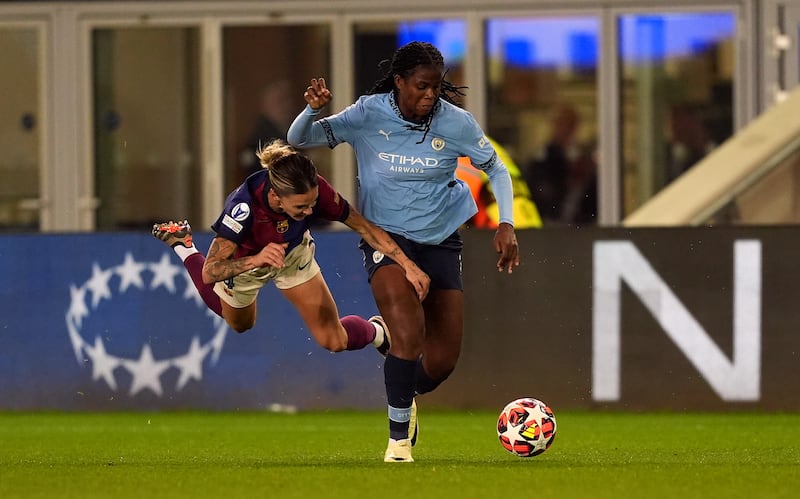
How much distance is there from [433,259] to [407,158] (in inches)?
20.4

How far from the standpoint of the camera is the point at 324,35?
15.9 m

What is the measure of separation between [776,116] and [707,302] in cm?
277

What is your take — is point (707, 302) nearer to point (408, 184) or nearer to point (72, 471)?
point (408, 184)

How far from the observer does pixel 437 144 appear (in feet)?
25.7

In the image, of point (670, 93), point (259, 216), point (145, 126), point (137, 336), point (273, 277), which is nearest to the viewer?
point (259, 216)

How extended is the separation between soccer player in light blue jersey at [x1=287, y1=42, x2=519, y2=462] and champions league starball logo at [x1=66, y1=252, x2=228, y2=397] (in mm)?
3655

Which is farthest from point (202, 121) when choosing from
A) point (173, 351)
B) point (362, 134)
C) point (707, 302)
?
point (362, 134)

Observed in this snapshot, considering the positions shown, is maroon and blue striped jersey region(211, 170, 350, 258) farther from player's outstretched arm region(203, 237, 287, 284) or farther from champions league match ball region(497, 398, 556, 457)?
champions league match ball region(497, 398, 556, 457)

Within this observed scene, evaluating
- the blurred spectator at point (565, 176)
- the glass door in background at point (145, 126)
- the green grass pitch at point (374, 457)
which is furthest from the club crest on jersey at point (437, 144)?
the glass door in background at point (145, 126)

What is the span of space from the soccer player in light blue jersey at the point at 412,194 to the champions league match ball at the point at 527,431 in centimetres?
43

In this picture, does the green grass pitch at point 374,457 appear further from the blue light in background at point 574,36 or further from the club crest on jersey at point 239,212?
the blue light in background at point 574,36

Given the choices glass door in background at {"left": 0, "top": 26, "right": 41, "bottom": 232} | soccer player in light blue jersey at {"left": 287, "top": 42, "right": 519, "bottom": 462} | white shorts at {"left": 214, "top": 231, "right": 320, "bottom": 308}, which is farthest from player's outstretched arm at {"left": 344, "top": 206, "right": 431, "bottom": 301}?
glass door in background at {"left": 0, "top": 26, "right": 41, "bottom": 232}

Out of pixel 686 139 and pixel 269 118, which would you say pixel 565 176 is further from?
pixel 269 118

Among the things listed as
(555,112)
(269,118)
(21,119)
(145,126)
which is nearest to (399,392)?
(555,112)
